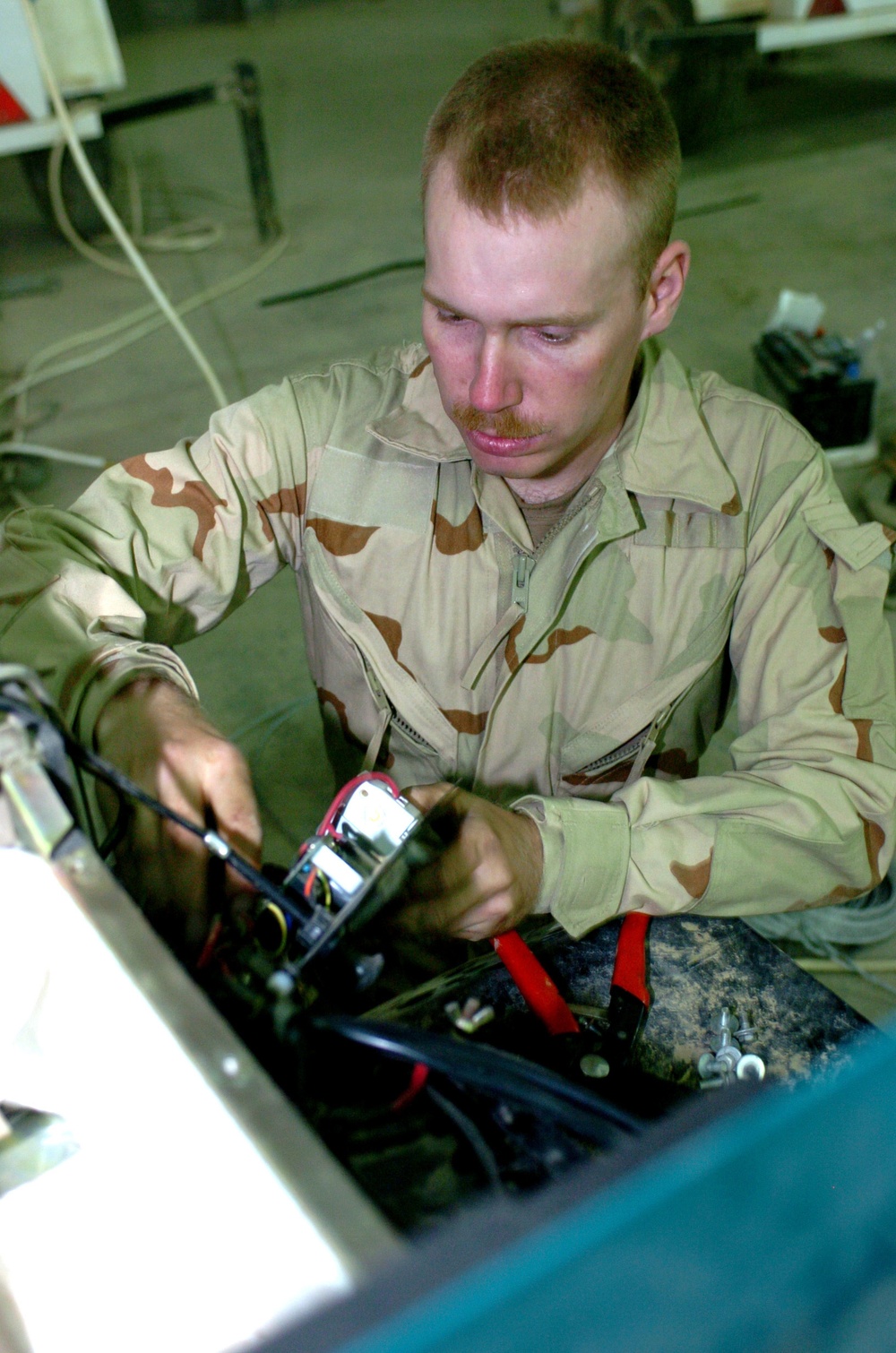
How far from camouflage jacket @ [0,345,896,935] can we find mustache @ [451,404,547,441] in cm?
9

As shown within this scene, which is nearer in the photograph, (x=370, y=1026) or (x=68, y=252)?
(x=370, y=1026)

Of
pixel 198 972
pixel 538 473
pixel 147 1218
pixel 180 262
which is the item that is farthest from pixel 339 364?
pixel 180 262

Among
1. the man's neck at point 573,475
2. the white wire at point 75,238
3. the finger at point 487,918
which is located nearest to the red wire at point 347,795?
the finger at point 487,918

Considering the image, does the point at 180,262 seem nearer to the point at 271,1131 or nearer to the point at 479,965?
the point at 479,965

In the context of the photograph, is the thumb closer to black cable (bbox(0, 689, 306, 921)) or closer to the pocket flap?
black cable (bbox(0, 689, 306, 921))

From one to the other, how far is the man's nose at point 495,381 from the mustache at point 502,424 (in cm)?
1

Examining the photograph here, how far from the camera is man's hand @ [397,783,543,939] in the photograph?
2.62ft

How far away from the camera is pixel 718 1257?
294 millimetres

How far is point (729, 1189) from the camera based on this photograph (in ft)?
0.94

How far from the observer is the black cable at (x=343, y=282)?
3.40 m

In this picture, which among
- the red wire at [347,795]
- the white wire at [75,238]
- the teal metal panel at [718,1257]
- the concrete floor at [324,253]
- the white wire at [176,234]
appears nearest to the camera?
the teal metal panel at [718,1257]

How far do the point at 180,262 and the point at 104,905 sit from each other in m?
3.74

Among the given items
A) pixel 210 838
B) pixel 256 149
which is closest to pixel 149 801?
pixel 210 838

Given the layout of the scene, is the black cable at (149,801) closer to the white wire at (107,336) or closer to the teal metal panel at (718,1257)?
the teal metal panel at (718,1257)
